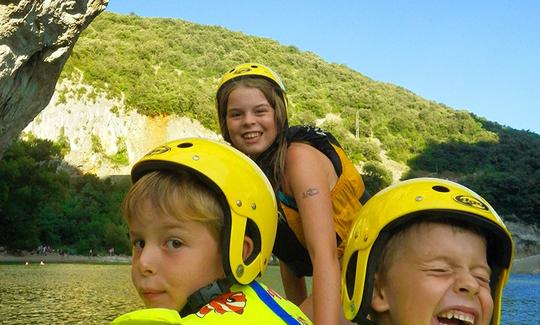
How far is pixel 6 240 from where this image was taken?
35.3m

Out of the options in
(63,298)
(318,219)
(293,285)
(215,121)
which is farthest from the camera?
(215,121)

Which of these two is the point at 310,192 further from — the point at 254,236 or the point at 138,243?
the point at 138,243

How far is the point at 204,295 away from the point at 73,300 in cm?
1571

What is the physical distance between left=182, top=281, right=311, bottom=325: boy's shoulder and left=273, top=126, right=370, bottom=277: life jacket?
0.62 m

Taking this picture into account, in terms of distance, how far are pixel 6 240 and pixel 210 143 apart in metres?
36.6

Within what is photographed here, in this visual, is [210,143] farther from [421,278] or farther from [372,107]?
[372,107]

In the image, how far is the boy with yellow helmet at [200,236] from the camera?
1.80 m

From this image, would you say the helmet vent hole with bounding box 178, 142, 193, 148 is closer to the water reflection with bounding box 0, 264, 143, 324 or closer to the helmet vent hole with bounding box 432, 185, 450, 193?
the helmet vent hole with bounding box 432, 185, 450, 193

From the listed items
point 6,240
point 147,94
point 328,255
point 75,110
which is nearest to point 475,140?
point 147,94

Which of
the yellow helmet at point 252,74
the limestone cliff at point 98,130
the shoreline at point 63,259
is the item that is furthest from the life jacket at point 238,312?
the limestone cliff at point 98,130

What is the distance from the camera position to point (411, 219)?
192 centimetres

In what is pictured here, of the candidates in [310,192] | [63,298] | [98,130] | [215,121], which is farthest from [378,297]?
[215,121]

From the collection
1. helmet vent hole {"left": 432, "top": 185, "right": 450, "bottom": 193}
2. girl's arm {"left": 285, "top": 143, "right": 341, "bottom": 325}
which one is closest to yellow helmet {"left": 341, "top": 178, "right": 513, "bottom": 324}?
helmet vent hole {"left": 432, "top": 185, "right": 450, "bottom": 193}

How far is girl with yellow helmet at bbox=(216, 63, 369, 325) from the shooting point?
2297 mm
